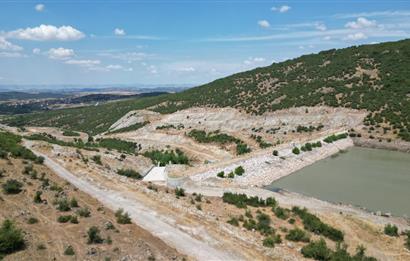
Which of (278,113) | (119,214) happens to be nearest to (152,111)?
(278,113)

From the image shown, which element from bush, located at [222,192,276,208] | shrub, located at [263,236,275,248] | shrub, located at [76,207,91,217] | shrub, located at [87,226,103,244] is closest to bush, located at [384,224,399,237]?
bush, located at [222,192,276,208]

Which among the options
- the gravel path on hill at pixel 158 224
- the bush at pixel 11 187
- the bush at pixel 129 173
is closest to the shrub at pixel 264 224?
the gravel path on hill at pixel 158 224

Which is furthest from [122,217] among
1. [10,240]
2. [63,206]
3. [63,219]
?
[10,240]

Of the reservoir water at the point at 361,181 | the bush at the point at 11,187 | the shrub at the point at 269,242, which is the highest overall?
the bush at the point at 11,187

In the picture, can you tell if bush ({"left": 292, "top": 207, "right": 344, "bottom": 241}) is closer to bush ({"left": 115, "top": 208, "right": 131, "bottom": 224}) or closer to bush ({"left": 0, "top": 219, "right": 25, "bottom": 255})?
bush ({"left": 115, "top": 208, "right": 131, "bottom": 224})

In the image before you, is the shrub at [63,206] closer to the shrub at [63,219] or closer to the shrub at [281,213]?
the shrub at [63,219]

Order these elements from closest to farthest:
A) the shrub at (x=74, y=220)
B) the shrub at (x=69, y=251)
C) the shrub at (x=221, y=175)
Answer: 1. the shrub at (x=69, y=251)
2. the shrub at (x=74, y=220)
3. the shrub at (x=221, y=175)

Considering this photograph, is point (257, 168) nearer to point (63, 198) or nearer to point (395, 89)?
point (63, 198)

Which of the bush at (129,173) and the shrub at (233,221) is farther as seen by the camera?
the bush at (129,173)
